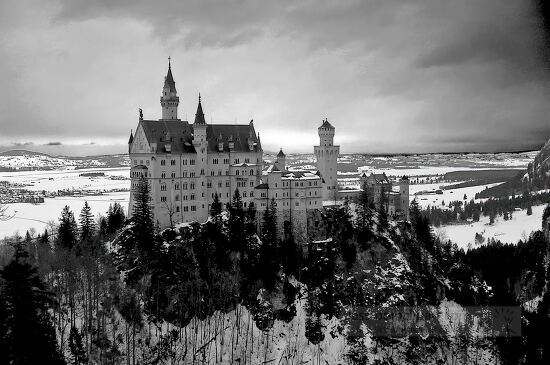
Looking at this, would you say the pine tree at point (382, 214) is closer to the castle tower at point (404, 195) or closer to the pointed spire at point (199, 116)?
the castle tower at point (404, 195)

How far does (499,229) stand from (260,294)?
10761 centimetres

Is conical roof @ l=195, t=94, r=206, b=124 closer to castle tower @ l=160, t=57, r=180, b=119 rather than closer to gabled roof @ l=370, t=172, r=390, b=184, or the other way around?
castle tower @ l=160, t=57, r=180, b=119

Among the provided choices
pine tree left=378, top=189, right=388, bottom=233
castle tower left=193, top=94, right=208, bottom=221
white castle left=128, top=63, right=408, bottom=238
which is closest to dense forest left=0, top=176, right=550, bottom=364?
pine tree left=378, top=189, right=388, bottom=233

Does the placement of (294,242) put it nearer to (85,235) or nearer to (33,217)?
(85,235)

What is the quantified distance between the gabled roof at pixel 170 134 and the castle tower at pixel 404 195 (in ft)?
128

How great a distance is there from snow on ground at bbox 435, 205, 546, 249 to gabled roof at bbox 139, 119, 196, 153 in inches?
3303

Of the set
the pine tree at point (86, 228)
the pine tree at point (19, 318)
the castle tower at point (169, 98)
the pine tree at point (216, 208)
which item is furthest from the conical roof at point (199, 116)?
the pine tree at point (19, 318)

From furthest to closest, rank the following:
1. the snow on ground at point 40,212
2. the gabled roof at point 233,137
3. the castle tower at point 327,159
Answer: the snow on ground at point 40,212 → the castle tower at point 327,159 → the gabled roof at point 233,137

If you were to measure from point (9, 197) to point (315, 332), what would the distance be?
377 feet

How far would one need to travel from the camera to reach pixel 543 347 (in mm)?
67000

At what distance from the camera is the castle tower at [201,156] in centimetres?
8081

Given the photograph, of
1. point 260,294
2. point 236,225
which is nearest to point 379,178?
point 236,225

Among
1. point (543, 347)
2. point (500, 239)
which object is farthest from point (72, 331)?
point (500, 239)

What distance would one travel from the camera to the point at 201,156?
3206 inches
